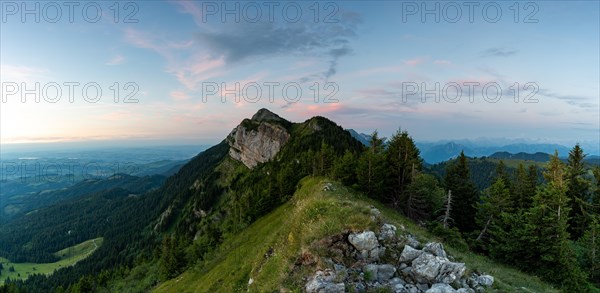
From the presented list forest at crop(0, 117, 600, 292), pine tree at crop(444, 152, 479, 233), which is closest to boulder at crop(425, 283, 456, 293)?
forest at crop(0, 117, 600, 292)

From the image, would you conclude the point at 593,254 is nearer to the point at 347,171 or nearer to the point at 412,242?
the point at 347,171

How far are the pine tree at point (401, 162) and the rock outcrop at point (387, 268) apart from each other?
117 ft

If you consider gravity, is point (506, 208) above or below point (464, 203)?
above

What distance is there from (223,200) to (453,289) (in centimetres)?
18620

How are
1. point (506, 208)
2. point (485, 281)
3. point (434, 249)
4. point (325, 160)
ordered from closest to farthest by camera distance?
point (485, 281)
point (434, 249)
point (506, 208)
point (325, 160)

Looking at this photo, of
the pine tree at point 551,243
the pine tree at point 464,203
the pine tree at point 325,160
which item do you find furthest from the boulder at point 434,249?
the pine tree at point 325,160

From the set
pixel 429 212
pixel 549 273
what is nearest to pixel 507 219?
pixel 549 273

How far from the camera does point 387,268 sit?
1741 centimetres

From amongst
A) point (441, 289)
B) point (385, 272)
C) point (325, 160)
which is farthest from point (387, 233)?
point (325, 160)

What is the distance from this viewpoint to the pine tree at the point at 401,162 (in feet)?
175

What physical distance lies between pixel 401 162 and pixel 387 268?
129 feet

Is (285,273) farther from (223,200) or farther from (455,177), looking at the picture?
(223,200)

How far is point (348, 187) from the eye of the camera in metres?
56.2

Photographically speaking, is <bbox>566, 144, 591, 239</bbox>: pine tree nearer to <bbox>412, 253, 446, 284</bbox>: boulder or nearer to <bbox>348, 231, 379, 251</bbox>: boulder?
<bbox>412, 253, 446, 284</bbox>: boulder
